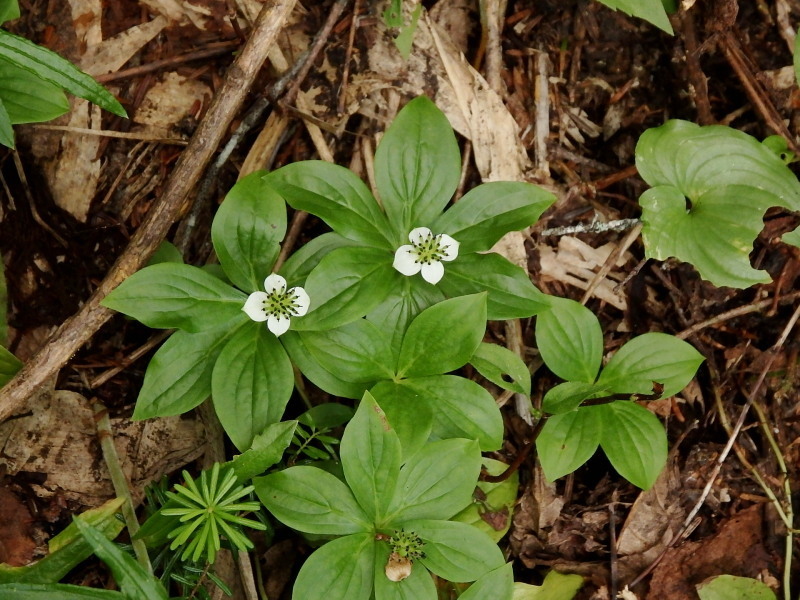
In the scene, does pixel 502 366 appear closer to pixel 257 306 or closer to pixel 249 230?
pixel 257 306

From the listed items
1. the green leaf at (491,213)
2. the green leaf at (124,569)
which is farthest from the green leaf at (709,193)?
the green leaf at (124,569)

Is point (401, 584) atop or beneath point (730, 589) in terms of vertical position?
beneath

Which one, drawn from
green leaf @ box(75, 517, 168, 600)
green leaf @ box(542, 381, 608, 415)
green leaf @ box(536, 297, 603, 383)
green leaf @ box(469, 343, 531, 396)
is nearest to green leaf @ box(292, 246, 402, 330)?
green leaf @ box(469, 343, 531, 396)

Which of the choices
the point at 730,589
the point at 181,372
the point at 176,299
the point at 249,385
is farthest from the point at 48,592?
the point at 730,589

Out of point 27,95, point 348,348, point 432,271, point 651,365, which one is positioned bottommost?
point 348,348

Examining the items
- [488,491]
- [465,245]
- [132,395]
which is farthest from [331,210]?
[488,491]
